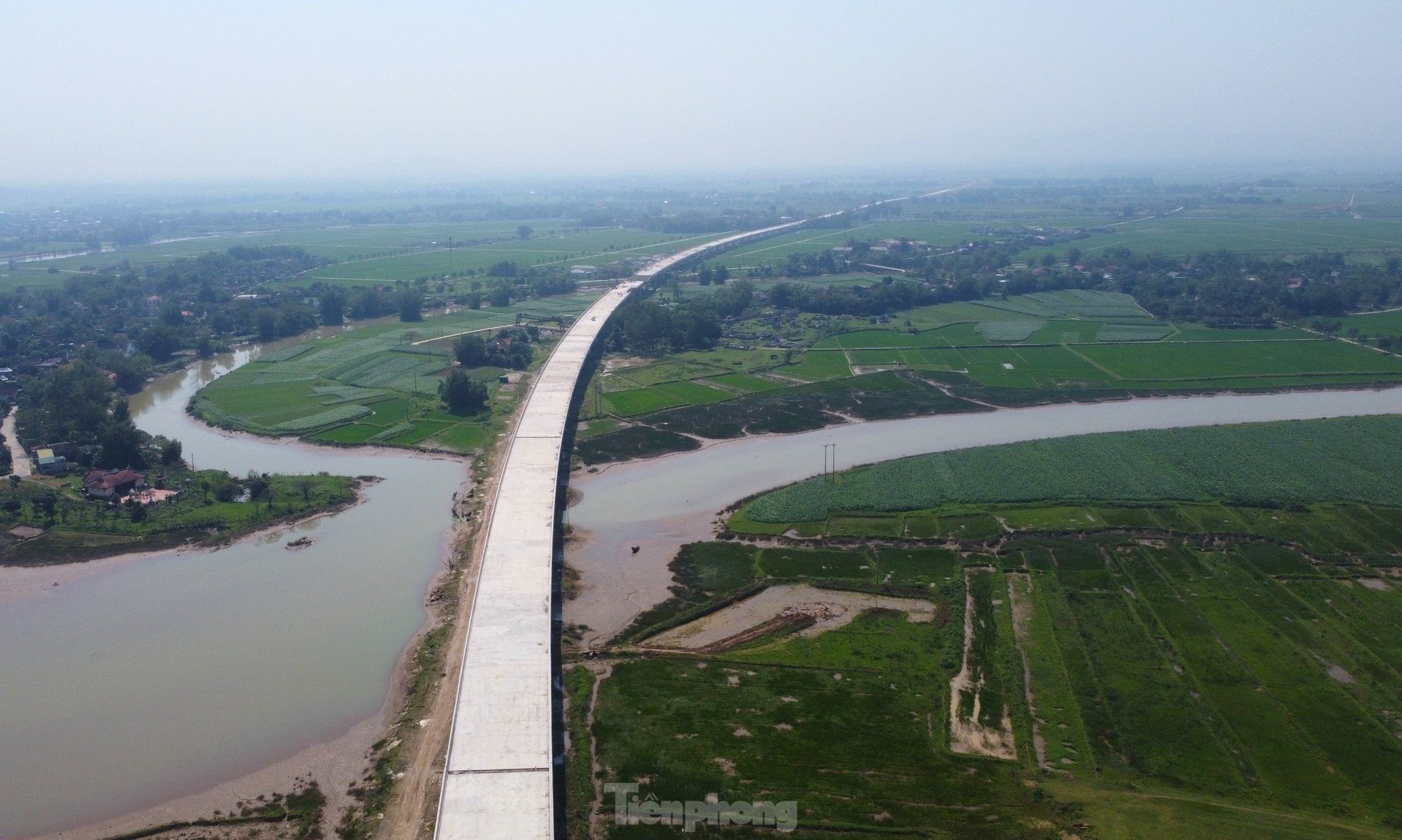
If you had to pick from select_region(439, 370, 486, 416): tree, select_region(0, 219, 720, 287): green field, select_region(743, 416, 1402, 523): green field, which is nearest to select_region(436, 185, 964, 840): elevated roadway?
select_region(743, 416, 1402, 523): green field

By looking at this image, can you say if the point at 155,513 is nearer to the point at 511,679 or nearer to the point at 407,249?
the point at 511,679

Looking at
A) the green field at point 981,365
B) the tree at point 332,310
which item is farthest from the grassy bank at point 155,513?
the tree at point 332,310

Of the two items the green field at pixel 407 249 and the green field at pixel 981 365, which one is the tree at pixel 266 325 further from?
the green field at pixel 981 365

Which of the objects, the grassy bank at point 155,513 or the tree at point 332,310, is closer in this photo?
the grassy bank at point 155,513

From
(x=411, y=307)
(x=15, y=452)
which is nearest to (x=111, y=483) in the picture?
(x=15, y=452)

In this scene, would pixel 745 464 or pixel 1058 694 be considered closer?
pixel 1058 694

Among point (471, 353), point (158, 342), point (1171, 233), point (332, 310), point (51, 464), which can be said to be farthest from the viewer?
point (1171, 233)

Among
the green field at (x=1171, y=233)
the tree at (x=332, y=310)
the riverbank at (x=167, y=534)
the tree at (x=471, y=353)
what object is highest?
the green field at (x=1171, y=233)
